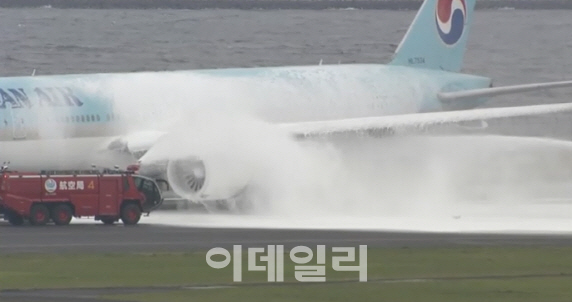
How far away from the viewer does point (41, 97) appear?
46.9 m

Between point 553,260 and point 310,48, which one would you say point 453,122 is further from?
point 310,48

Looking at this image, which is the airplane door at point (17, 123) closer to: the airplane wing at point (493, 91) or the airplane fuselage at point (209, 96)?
the airplane fuselage at point (209, 96)

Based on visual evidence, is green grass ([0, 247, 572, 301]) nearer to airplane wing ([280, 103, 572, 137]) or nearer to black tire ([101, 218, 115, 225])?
black tire ([101, 218, 115, 225])

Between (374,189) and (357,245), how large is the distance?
54.8ft

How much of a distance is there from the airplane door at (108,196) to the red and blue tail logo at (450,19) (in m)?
23.2

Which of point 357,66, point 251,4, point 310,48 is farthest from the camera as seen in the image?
point 251,4

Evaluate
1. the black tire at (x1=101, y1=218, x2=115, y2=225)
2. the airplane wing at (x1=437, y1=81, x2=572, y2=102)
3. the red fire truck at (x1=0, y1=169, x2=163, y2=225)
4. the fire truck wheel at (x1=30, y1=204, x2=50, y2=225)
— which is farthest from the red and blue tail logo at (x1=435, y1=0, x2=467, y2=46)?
the fire truck wheel at (x1=30, y1=204, x2=50, y2=225)

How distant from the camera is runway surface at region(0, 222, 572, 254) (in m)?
33.2

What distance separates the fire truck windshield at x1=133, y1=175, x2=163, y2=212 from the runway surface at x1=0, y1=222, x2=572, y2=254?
3621 millimetres

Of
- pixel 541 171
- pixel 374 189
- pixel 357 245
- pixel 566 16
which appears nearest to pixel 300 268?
pixel 357 245

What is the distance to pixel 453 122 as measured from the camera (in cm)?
4950

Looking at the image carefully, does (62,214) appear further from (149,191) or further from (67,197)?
(149,191)

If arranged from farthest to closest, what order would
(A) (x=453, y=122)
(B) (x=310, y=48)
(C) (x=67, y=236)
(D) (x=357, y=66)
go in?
(B) (x=310, y=48) < (D) (x=357, y=66) < (A) (x=453, y=122) < (C) (x=67, y=236)

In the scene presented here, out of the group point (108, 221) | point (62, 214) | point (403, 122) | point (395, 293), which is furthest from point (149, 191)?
point (395, 293)
